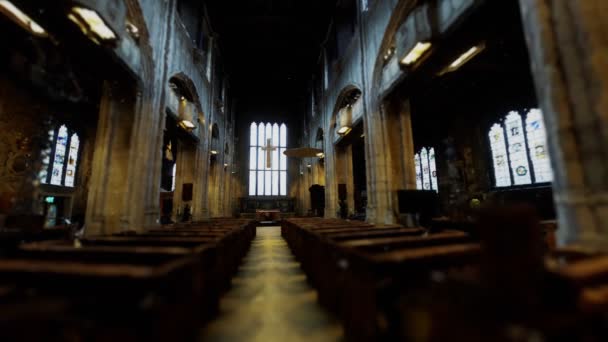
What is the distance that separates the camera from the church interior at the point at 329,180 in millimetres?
1086

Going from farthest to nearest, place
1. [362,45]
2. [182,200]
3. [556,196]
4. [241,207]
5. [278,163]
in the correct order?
[278,163] → [241,207] → [182,200] → [362,45] → [556,196]

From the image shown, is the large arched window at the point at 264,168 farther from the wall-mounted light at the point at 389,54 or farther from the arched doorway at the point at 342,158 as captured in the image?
the wall-mounted light at the point at 389,54

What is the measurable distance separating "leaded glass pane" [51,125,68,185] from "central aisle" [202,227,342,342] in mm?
12559

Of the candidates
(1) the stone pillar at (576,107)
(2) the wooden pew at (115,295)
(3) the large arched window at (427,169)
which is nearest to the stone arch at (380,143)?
(1) the stone pillar at (576,107)

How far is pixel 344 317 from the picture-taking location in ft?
6.05

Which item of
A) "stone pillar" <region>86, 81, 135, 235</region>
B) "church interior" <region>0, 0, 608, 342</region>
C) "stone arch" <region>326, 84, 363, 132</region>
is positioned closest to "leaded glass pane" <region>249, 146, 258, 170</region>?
"church interior" <region>0, 0, 608, 342</region>

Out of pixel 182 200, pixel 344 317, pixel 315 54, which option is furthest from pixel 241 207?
pixel 344 317

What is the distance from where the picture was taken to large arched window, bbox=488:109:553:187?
30.0ft

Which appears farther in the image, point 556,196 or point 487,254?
point 556,196

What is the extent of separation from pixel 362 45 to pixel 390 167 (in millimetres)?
4055

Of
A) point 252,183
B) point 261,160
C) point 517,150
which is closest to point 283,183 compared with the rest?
point 252,183

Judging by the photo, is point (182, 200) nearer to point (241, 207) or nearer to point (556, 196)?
point (241, 207)

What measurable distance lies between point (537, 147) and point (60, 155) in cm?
2093

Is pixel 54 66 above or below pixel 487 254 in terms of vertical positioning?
above
